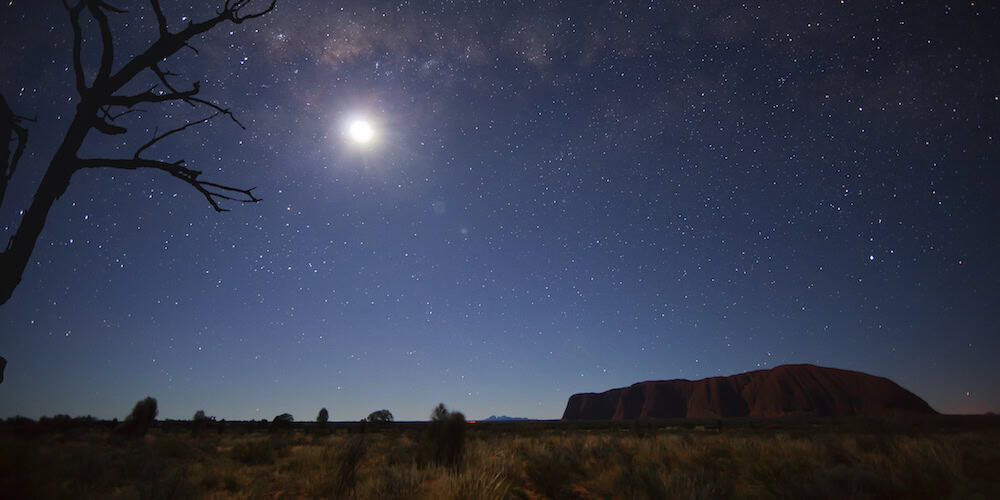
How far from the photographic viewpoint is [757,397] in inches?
5138

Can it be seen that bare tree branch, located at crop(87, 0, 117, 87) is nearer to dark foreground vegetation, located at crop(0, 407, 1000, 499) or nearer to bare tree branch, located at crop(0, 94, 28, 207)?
bare tree branch, located at crop(0, 94, 28, 207)

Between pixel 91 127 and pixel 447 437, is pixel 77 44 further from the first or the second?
pixel 447 437

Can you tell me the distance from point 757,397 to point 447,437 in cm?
15284

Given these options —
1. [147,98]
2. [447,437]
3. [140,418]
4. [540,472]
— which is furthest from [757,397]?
[147,98]

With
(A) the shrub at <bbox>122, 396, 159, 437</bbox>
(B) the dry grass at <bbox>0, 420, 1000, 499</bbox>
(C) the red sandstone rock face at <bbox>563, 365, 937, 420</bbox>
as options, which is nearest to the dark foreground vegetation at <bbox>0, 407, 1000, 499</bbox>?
(B) the dry grass at <bbox>0, 420, 1000, 499</bbox>

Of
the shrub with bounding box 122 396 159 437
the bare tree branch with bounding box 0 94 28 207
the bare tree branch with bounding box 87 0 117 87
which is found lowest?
the shrub with bounding box 122 396 159 437

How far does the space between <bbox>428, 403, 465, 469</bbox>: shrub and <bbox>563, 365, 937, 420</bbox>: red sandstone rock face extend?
122178 millimetres

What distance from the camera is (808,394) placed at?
388 ft

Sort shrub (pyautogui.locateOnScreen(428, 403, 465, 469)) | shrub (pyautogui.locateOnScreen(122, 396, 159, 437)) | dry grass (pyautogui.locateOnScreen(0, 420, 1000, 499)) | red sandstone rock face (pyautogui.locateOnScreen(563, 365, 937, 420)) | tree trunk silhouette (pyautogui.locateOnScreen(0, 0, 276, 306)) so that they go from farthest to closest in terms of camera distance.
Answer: red sandstone rock face (pyautogui.locateOnScreen(563, 365, 937, 420))
shrub (pyautogui.locateOnScreen(122, 396, 159, 437))
shrub (pyautogui.locateOnScreen(428, 403, 465, 469))
dry grass (pyautogui.locateOnScreen(0, 420, 1000, 499))
tree trunk silhouette (pyautogui.locateOnScreen(0, 0, 276, 306))

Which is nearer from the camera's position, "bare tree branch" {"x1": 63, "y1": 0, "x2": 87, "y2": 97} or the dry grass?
"bare tree branch" {"x1": 63, "y1": 0, "x2": 87, "y2": 97}

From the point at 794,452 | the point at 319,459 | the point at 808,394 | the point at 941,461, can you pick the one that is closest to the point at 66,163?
the point at 941,461

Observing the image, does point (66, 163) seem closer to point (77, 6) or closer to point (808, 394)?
point (77, 6)

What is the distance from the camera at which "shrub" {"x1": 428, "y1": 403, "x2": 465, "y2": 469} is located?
12023 mm

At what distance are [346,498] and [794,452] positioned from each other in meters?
12.4
